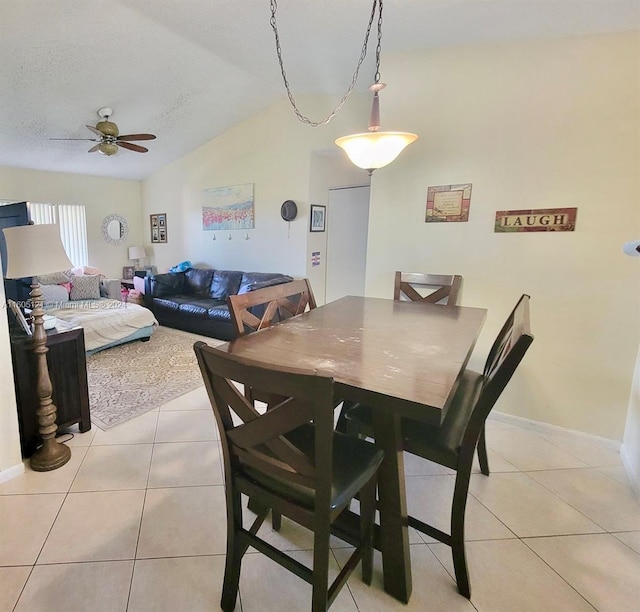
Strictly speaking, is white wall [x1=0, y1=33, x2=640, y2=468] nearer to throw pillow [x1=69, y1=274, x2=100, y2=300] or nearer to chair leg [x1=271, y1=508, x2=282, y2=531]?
chair leg [x1=271, y1=508, x2=282, y2=531]

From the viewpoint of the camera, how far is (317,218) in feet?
16.1

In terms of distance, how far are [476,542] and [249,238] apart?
459 cm

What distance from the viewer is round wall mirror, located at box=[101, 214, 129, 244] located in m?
6.24

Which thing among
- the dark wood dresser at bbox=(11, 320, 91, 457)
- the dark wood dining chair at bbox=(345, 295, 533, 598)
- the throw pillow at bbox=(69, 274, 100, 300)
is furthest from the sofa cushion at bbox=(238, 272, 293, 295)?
the dark wood dining chair at bbox=(345, 295, 533, 598)

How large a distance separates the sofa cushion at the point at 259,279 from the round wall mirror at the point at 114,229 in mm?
2996

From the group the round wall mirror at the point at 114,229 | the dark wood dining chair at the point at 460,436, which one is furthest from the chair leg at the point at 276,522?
the round wall mirror at the point at 114,229

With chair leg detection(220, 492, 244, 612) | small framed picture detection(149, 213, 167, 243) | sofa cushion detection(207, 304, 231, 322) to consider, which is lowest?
chair leg detection(220, 492, 244, 612)

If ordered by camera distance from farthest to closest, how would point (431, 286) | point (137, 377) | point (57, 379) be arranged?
point (137, 377) → point (431, 286) → point (57, 379)

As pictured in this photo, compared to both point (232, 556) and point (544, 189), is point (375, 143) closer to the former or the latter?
point (544, 189)

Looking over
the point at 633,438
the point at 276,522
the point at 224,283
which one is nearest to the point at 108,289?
the point at 224,283

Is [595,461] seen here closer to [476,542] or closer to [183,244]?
[476,542]

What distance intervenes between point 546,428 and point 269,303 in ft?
6.84

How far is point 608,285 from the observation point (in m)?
2.20

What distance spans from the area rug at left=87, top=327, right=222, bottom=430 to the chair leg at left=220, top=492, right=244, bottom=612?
162cm
